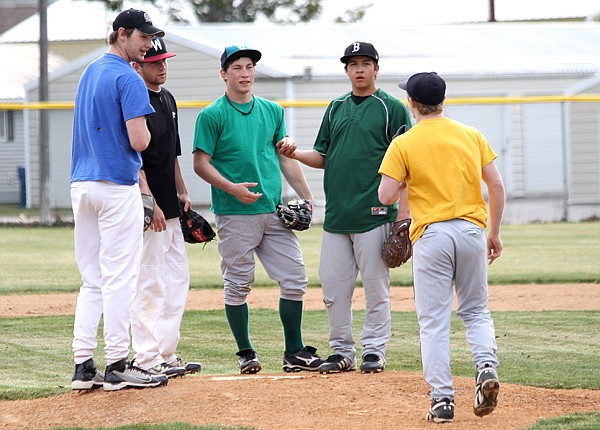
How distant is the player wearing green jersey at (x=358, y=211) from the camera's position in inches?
252

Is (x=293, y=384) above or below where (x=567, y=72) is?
below

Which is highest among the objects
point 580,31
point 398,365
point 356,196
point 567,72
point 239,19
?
point 239,19

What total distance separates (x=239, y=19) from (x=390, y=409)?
37575 millimetres

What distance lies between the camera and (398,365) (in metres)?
7.02

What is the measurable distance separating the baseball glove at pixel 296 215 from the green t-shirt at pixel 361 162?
0.16m

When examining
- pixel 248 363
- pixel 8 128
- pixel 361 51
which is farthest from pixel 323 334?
pixel 8 128

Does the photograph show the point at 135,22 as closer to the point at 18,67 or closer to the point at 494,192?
the point at 494,192

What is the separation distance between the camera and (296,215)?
647 cm

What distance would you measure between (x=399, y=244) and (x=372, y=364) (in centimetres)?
78

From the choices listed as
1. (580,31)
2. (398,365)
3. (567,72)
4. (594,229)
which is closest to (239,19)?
(580,31)

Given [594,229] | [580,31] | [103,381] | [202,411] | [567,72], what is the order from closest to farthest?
1. [202,411]
2. [103,381]
3. [594,229]
4. [567,72]
5. [580,31]

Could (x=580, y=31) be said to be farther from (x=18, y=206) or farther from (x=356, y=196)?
(x=356, y=196)

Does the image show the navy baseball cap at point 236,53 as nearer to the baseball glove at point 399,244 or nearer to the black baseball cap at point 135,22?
the black baseball cap at point 135,22

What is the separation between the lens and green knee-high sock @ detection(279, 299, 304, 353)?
6.65 metres
